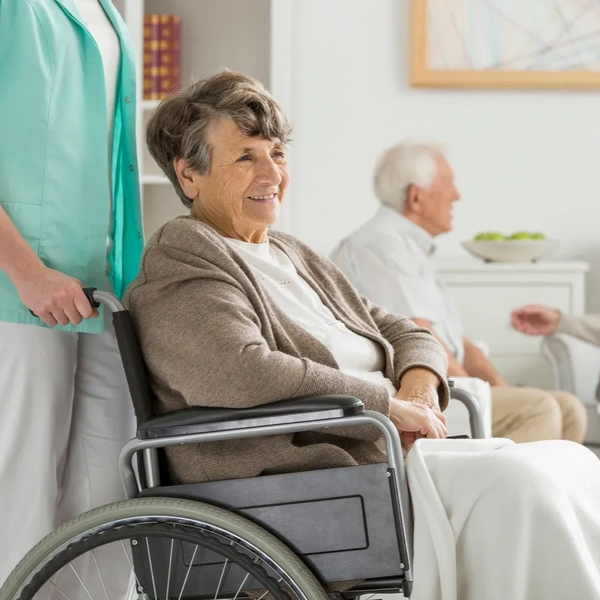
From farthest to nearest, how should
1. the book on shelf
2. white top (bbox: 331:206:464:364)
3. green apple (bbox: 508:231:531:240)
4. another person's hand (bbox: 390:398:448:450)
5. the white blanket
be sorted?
green apple (bbox: 508:231:531:240) → the book on shelf → white top (bbox: 331:206:464:364) → another person's hand (bbox: 390:398:448:450) → the white blanket

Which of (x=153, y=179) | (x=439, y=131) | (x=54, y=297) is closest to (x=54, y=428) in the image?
(x=54, y=297)

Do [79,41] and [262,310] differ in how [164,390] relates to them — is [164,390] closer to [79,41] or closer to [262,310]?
[262,310]

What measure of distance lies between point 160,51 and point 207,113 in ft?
7.82

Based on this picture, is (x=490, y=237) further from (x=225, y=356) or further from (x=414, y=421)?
(x=225, y=356)

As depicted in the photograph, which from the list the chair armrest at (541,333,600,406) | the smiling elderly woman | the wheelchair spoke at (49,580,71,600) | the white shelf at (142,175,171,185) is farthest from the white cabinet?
the wheelchair spoke at (49,580,71,600)

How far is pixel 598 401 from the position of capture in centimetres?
361

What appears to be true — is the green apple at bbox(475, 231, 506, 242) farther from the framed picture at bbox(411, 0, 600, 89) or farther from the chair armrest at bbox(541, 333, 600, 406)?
the framed picture at bbox(411, 0, 600, 89)

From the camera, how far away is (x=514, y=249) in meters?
4.12

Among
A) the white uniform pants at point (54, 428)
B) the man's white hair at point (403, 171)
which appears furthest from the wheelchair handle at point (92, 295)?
the man's white hair at point (403, 171)

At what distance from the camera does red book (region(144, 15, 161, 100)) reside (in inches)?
158

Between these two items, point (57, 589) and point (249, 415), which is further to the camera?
point (57, 589)

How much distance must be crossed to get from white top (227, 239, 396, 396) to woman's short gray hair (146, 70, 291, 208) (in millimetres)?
190

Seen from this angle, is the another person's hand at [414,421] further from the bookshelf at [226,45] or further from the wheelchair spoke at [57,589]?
the bookshelf at [226,45]

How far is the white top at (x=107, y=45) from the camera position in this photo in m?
1.75
